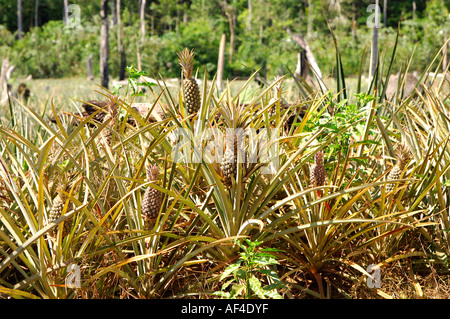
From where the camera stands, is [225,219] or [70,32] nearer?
[225,219]

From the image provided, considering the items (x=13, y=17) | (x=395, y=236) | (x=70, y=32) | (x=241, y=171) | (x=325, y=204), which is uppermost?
(x=13, y=17)

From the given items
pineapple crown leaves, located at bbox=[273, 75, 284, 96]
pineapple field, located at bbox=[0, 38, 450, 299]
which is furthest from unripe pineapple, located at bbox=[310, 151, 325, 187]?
pineapple crown leaves, located at bbox=[273, 75, 284, 96]

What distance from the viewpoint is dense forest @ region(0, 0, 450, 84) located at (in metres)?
16.2

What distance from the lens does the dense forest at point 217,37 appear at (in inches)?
639

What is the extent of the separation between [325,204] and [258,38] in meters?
23.7

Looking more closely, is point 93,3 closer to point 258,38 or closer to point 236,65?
point 258,38

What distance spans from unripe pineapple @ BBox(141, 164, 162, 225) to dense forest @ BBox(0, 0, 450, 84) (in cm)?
961

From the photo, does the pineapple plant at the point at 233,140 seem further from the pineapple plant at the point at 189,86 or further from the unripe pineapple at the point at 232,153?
the pineapple plant at the point at 189,86

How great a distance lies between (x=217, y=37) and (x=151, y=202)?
2045 cm

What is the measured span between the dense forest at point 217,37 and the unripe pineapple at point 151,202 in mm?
9612

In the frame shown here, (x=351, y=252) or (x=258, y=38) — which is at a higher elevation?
(x=258, y=38)

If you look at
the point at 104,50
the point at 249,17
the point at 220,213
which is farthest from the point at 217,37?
the point at 220,213
